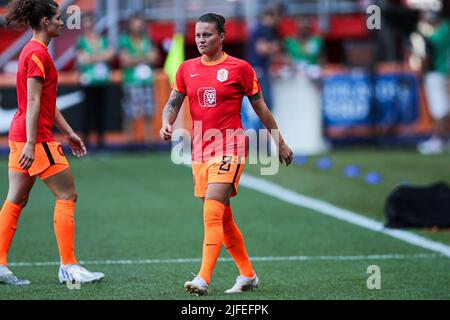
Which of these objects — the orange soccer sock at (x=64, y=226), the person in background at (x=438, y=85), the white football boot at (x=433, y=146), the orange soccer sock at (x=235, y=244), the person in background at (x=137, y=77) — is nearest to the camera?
the orange soccer sock at (x=235, y=244)

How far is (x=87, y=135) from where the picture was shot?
750 inches

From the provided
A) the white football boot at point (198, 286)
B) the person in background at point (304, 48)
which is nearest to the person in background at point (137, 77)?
the person in background at point (304, 48)

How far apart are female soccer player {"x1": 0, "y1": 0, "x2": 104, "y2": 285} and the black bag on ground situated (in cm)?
403

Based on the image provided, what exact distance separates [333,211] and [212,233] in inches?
201

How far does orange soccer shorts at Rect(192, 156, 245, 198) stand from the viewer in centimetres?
746

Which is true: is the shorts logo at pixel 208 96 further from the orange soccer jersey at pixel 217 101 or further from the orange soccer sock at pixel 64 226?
the orange soccer sock at pixel 64 226

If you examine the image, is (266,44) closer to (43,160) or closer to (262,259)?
(262,259)

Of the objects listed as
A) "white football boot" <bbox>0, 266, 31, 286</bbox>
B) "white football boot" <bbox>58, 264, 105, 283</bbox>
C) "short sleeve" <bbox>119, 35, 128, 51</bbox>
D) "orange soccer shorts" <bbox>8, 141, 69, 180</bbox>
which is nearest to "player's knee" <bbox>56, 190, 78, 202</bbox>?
"orange soccer shorts" <bbox>8, 141, 69, 180</bbox>

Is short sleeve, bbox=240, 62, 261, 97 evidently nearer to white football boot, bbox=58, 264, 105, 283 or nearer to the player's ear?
the player's ear

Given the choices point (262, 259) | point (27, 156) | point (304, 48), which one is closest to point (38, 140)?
point (27, 156)

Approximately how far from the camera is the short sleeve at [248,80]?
24.6 feet

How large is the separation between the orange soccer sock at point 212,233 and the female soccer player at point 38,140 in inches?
39.0
